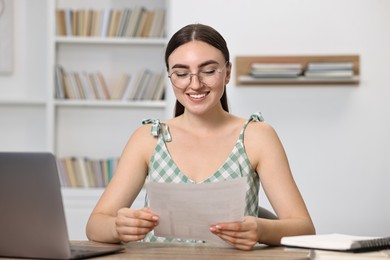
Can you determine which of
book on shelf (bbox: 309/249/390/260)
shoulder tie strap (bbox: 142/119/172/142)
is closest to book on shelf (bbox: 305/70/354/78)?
shoulder tie strap (bbox: 142/119/172/142)

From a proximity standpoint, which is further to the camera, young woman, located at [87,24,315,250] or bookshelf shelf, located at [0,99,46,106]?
bookshelf shelf, located at [0,99,46,106]

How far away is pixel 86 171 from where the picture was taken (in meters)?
5.43

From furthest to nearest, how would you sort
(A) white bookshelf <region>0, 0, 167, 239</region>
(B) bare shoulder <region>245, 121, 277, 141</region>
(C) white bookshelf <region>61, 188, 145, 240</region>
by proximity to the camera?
(A) white bookshelf <region>0, 0, 167, 239</region> → (C) white bookshelf <region>61, 188, 145, 240</region> → (B) bare shoulder <region>245, 121, 277, 141</region>

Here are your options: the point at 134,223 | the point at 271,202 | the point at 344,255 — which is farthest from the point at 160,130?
the point at 344,255

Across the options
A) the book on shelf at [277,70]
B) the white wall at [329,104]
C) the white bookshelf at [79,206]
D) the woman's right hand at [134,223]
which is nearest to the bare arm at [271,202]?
the woman's right hand at [134,223]

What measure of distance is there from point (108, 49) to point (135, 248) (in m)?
3.62

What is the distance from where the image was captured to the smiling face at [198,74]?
7.85 feet

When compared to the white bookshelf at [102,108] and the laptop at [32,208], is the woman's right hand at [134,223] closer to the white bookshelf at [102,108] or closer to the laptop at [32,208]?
the laptop at [32,208]

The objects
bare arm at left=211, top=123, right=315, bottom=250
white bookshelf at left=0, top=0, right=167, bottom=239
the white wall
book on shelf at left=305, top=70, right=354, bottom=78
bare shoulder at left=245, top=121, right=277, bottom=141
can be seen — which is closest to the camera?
bare arm at left=211, top=123, right=315, bottom=250

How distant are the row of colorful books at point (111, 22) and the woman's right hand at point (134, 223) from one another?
3.47 meters

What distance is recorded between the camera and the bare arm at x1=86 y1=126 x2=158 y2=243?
2.05 m

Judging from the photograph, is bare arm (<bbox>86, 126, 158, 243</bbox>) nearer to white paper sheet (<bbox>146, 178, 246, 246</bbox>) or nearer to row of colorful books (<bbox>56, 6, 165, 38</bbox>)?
white paper sheet (<bbox>146, 178, 246, 246</bbox>)

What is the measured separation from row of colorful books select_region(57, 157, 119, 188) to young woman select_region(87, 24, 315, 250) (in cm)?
282

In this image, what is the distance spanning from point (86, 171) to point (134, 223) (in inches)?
135
